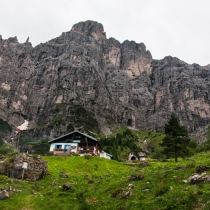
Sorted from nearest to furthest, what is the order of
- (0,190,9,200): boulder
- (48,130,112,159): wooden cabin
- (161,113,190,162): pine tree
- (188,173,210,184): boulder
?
(188,173,210,184): boulder < (0,190,9,200): boulder < (161,113,190,162): pine tree < (48,130,112,159): wooden cabin

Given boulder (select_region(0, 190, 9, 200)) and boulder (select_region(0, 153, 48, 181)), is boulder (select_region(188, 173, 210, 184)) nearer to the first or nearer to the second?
boulder (select_region(0, 190, 9, 200))

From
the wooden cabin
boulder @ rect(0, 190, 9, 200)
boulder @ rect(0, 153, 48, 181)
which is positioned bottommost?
boulder @ rect(0, 190, 9, 200)

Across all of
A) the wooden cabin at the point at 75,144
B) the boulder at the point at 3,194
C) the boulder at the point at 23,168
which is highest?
the wooden cabin at the point at 75,144

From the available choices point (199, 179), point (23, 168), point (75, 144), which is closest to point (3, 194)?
point (23, 168)

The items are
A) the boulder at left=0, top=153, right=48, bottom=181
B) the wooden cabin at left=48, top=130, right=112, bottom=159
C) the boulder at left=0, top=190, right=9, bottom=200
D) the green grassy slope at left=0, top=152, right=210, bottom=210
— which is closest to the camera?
the green grassy slope at left=0, top=152, right=210, bottom=210

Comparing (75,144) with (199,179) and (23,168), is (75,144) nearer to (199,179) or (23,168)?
(23,168)

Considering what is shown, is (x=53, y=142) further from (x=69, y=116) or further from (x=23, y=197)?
(x=69, y=116)

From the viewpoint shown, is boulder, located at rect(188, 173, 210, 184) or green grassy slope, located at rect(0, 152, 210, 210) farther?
boulder, located at rect(188, 173, 210, 184)

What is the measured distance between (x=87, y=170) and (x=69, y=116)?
152960mm

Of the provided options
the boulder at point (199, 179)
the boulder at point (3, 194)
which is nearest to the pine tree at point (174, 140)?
the boulder at point (199, 179)

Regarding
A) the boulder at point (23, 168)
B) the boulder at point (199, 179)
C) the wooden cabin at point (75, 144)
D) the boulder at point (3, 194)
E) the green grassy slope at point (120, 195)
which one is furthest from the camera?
the wooden cabin at point (75, 144)

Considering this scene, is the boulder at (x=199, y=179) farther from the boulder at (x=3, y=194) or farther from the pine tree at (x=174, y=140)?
the pine tree at (x=174, y=140)

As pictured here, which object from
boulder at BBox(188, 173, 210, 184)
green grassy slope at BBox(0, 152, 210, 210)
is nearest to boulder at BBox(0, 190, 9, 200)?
green grassy slope at BBox(0, 152, 210, 210)

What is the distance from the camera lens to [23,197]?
2253 cm
